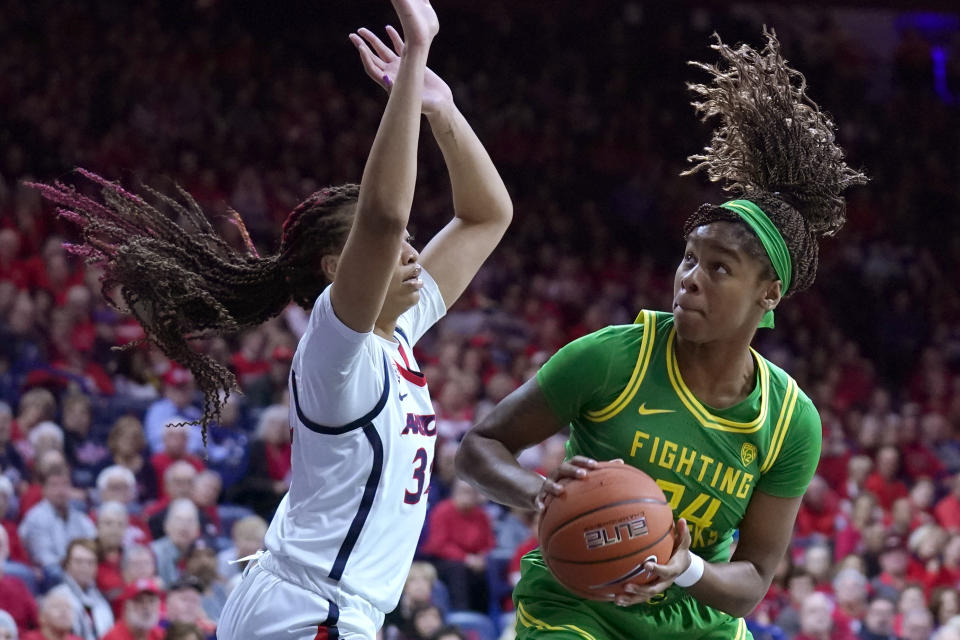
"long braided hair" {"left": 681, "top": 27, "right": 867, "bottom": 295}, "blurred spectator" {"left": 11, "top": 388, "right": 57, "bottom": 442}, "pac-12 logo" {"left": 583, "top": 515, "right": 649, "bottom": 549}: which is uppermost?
"long braided hair" {"left": 681, "top": 27, "right": 867, "bottom": 295}

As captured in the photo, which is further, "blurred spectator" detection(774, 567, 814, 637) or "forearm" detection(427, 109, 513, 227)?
"blurred spectator" detection(774, 567, 814, 637)

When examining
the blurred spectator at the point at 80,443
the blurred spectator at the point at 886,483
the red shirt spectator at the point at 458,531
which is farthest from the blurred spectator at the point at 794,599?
the blurred spectator at the point at 80,443

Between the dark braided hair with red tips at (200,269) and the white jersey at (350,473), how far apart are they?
0.36m

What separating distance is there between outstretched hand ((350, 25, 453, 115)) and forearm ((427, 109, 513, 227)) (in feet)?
0.10

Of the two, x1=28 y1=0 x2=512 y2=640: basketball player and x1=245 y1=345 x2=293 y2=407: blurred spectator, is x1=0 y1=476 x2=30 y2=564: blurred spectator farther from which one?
x1=28 y1=0 x2=512 y2=640: basketball player

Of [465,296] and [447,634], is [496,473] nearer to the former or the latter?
[447,634]

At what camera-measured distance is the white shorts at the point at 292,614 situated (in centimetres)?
271

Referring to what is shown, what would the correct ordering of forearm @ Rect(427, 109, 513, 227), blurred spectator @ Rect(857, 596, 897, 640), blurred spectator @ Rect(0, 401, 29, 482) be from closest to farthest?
forearm @ Rect(427, 109, 513, 227)
blurred spectator @ Rect(0, 401, 29, 482)
blurred spectator @ Rect(857, 596, 897, 640)

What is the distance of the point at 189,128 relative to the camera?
1217 centimetres

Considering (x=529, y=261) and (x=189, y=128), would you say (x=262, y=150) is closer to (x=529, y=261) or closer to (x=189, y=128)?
(x=189, y=128)

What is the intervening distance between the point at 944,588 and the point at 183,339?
5784 millimetres

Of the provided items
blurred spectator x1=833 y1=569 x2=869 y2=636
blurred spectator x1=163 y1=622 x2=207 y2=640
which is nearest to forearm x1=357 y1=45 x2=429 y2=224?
blurred spectator x1=163 y1=622 x2=207 y2=640

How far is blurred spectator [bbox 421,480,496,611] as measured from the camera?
691 cm

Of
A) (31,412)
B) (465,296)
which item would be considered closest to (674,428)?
(31,412)
